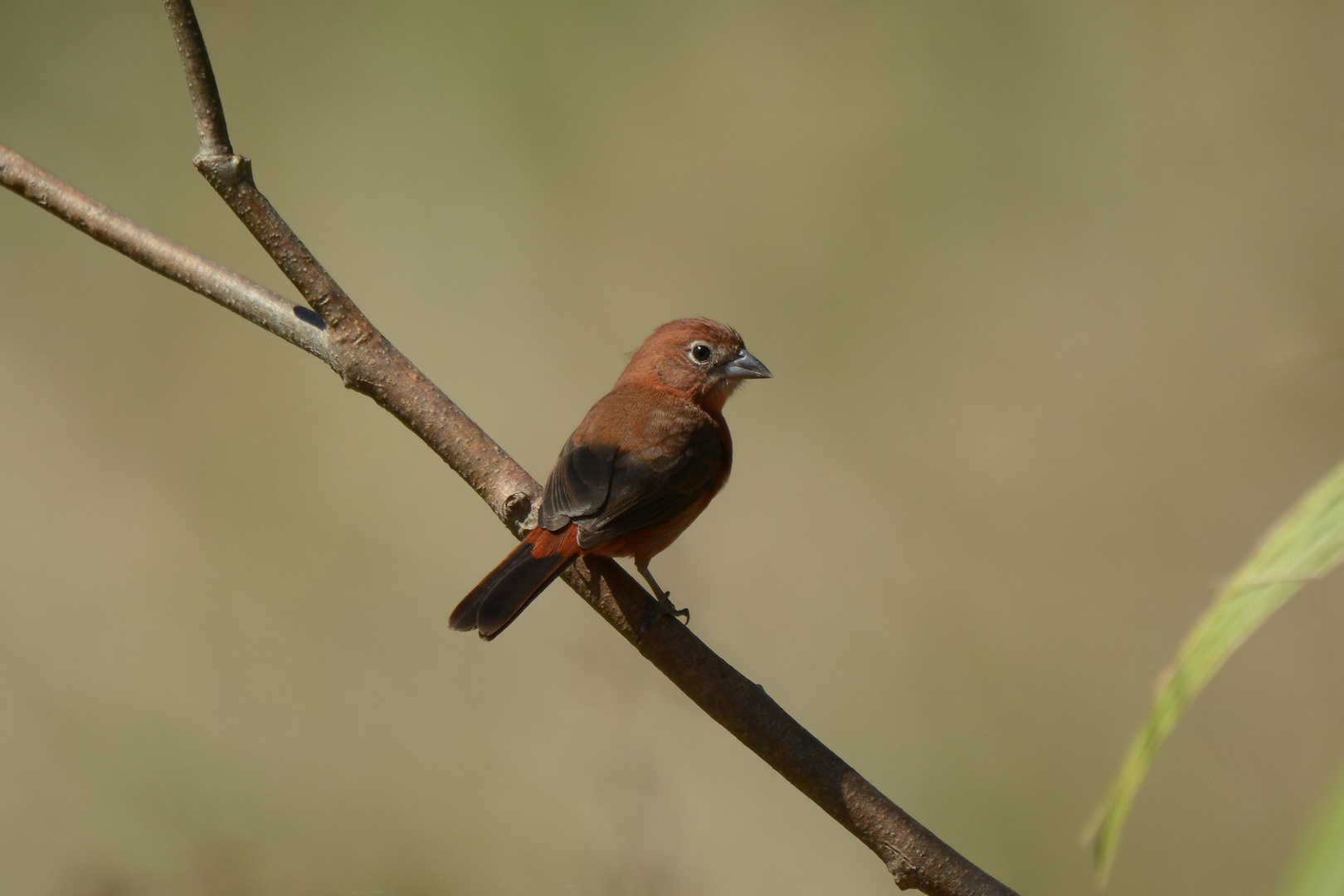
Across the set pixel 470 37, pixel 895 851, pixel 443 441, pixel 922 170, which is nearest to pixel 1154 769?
pixel 922 170

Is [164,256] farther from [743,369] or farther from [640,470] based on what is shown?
[743,369]

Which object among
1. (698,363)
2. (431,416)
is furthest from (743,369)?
(431,416)

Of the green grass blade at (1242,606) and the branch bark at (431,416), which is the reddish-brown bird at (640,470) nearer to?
the branch bark at (431,416)

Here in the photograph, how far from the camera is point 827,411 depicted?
5.17m

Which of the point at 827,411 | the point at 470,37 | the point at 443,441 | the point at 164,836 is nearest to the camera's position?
the point at 443,441

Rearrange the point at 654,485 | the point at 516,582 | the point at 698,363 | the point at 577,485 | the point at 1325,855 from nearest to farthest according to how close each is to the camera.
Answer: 1. the point at 1325,855
2. the point at 516,582
3. the point at 577,485
4. the point at 654,485
5. the point at 698,363

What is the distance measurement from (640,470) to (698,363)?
0.86 m

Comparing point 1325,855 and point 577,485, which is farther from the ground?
point 577,485

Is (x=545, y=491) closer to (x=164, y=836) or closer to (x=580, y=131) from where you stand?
(x=164, y=836)

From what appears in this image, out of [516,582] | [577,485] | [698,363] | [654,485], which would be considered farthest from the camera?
[698,363]

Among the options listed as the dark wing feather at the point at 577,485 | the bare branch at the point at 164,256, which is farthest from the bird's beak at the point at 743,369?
the bare branch at the point at 164,256

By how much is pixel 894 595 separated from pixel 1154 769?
4.34 feet

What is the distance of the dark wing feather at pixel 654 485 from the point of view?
2.47 m

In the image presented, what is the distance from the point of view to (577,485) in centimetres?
255
